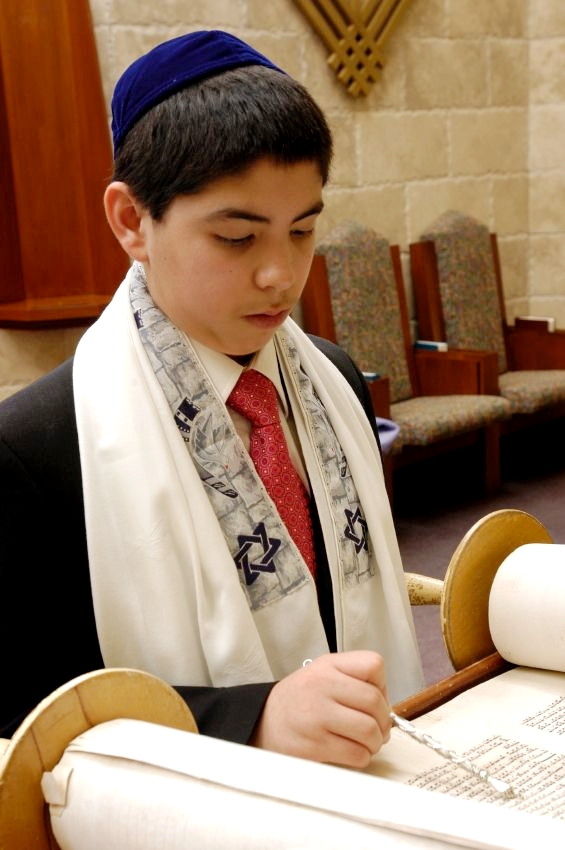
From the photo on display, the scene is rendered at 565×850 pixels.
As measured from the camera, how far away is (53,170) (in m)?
3.70

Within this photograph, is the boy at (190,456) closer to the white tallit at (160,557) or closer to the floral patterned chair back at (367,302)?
the white tallit at (160,557)

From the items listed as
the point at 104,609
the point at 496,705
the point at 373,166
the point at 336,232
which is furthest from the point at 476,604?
the point at 373,166

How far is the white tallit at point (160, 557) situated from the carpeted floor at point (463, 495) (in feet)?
8.59

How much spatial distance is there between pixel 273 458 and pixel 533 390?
3.76 m

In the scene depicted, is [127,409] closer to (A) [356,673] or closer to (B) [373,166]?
(A) [356,673]

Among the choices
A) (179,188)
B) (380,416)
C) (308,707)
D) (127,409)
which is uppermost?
(179,188)

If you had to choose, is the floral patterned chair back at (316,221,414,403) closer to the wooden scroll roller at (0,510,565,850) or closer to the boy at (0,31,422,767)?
the boy at (0,31,422,767)

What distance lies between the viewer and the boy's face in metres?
1.17

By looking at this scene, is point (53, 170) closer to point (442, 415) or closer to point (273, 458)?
point (442, 415)

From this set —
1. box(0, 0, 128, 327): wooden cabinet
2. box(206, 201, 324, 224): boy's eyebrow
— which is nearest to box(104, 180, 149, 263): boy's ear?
box(206, 201, 324, 224): boy's eyebrow

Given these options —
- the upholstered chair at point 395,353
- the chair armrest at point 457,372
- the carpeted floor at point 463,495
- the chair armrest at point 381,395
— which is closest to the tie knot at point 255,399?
the carpeted floor at point 463,495

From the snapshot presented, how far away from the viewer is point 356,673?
994mm

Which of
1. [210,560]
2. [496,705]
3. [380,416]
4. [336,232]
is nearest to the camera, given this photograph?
[496,705]

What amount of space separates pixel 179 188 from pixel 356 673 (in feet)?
1.78
